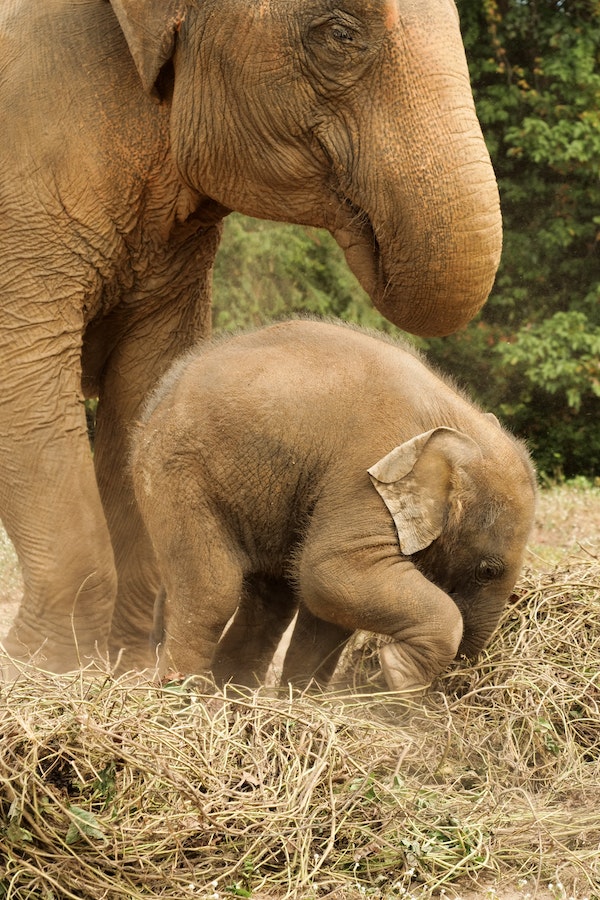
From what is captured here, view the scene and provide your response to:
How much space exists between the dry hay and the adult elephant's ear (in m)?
1.70

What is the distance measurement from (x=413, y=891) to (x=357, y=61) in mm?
2084

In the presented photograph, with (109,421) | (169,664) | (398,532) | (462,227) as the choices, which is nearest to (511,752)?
(398,532)

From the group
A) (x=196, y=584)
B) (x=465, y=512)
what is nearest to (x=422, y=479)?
(x=465, y=512)

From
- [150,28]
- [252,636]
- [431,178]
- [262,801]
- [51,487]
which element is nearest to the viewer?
[262,801]

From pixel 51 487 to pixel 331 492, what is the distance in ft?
2.81

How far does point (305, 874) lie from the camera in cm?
304

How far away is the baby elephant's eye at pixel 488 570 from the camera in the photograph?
163 inches

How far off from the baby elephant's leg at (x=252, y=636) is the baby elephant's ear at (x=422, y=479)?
678 millimetres

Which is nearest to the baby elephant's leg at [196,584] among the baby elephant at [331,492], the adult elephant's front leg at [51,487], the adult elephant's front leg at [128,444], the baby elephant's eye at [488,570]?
the baby elephant at [331,492]

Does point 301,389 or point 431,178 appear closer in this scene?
point 431,178

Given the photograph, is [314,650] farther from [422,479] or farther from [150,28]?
[150,28]

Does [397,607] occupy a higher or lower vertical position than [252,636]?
higher

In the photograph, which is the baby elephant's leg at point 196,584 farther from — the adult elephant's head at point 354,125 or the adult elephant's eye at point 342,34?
the adult elephant's eye at point 342,34

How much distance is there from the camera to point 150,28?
151 inches
